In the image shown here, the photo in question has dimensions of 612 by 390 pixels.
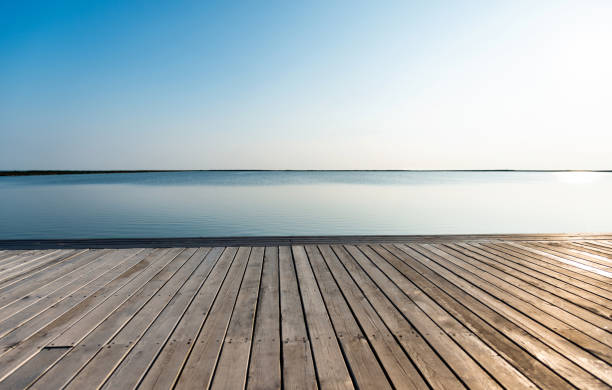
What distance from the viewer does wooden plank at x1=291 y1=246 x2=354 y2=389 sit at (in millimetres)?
1556

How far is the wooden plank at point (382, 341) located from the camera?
1.56 m

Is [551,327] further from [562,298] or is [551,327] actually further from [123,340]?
[123,340]

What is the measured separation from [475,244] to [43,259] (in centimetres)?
556

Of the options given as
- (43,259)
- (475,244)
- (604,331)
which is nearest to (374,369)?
(604,331)

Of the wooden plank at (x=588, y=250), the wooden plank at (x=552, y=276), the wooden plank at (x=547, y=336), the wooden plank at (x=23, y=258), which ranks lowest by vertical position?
the wooden plank at (x=547, y=336)

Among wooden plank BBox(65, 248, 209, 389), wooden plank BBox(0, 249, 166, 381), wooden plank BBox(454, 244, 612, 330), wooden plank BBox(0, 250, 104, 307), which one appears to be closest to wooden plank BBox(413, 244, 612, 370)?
wooden plank BBox(454, 244, 612, 330)

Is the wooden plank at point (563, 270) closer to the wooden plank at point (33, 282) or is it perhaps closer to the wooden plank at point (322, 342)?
the wooden plank at point (322, 342)

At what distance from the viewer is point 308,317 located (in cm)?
220

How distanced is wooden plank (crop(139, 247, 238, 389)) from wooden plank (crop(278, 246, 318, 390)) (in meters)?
0.55

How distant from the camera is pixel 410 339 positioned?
192 centimetres

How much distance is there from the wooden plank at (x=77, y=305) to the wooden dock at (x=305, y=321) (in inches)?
0.5

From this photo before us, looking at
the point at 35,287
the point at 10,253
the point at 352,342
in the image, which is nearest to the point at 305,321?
the point at 352,342

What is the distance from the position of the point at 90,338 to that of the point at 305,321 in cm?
133

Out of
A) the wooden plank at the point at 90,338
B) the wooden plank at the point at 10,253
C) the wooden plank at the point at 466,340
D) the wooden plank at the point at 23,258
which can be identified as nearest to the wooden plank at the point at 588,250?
the wooden plank at the point at 466,340
